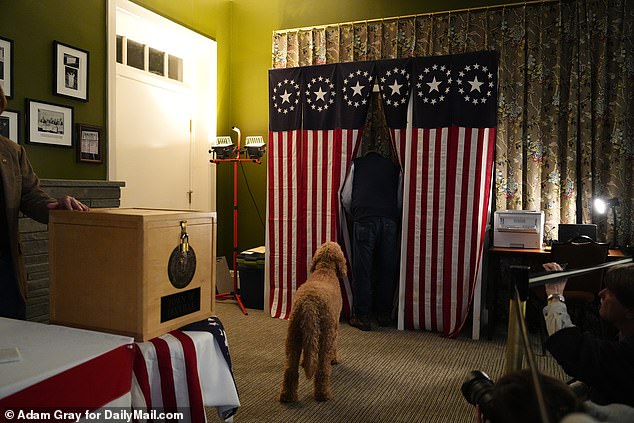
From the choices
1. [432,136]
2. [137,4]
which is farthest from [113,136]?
[432,136]

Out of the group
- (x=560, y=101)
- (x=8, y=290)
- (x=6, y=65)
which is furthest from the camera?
(x=560, y=101)

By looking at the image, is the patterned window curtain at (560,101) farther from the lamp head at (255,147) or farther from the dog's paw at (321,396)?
the dog's paw at (321,396)

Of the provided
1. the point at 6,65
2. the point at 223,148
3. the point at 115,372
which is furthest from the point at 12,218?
the point at 223,148

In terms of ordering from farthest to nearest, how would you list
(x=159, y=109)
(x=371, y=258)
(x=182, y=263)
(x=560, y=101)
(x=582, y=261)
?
(x=159, y=109)
(x=560, y=101)
(x=371, y=258)
(x=582, y=261)
(x=182, y=263)

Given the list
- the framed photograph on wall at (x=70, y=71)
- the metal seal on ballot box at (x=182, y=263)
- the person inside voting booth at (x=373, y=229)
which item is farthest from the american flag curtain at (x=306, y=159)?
the metal seal on ballot box at (x=182, y=263)

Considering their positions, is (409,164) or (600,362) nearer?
(600,362)

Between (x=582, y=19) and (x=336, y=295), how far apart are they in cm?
342

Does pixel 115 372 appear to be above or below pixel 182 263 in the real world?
below

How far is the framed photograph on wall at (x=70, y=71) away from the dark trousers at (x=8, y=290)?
8.62 feet

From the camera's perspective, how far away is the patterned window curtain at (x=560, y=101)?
14.9 ft

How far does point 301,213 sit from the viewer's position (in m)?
4.77

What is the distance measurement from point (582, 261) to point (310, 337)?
2290 mm

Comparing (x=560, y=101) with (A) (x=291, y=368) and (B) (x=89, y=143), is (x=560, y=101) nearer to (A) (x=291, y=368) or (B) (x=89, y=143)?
(A) (x=291, y=368)

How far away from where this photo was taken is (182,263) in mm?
1563
